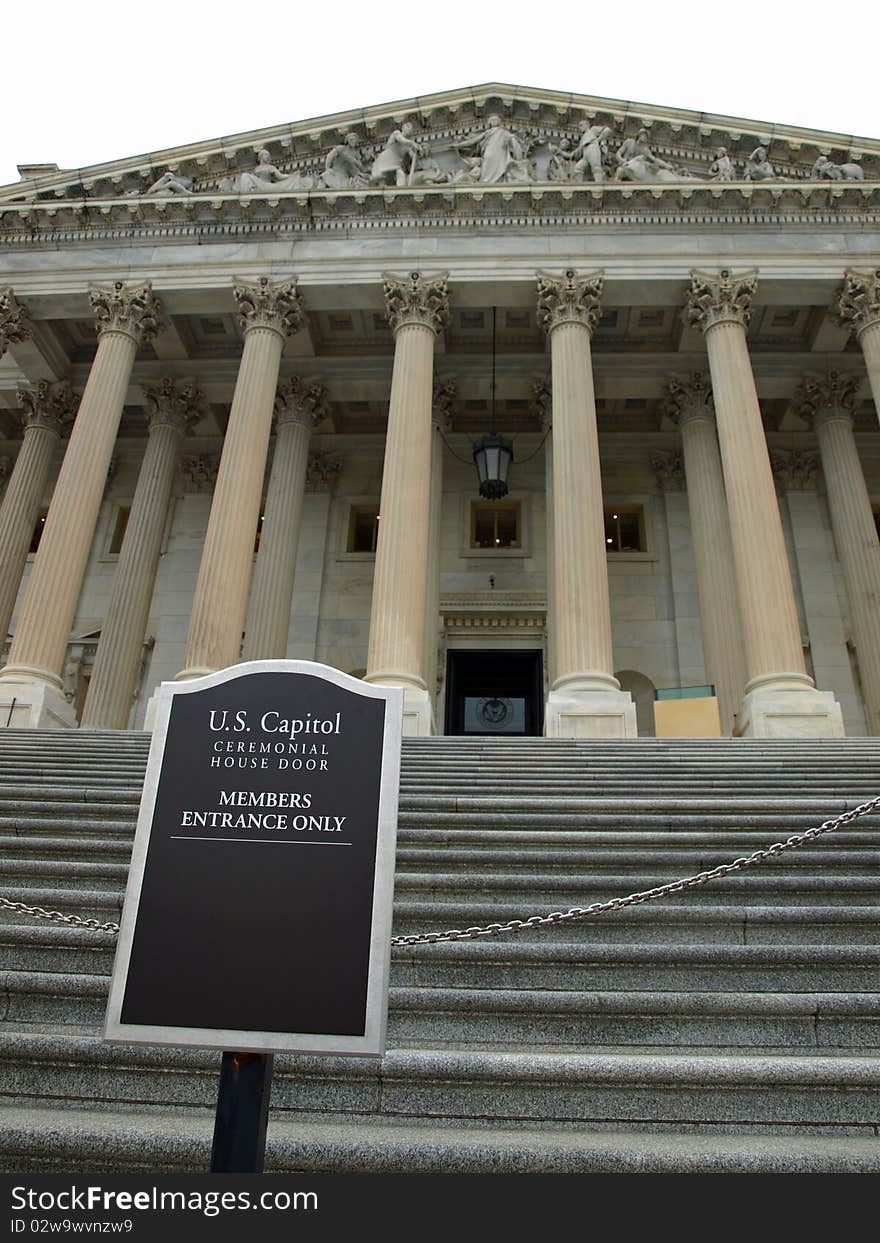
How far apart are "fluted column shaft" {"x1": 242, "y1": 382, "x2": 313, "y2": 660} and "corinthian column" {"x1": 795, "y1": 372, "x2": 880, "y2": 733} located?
45.5 ft

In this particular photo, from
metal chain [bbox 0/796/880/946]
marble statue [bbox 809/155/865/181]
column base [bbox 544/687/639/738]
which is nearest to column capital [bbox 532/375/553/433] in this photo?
marble statue [bbox 809/155/865/181]

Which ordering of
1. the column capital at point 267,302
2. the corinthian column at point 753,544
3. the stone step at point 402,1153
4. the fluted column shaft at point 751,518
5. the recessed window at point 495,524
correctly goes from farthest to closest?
the recessed window at point 495,524 < the column capital at point 267,302 < the fluted column shaft at point 751,518 < the corinthian column at point 753,544 < the stone step at point 402,1153

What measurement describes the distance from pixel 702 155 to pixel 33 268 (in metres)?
17.5

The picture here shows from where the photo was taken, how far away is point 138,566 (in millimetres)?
21875

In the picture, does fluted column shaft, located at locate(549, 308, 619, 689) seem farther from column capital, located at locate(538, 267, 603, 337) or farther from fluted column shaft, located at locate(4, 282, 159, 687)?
fluted column shaft, located at locate(4, 282, 159, 687)

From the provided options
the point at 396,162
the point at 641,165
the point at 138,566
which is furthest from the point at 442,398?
the point at 138,566

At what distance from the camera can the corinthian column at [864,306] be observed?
19.1 metres

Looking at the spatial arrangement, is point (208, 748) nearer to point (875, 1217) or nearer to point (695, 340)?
point (875, 1217)

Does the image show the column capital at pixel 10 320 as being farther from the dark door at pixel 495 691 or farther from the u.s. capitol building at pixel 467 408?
the dark door at pixel 495 691

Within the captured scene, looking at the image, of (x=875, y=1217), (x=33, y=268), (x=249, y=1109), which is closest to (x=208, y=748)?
(x=249, y=1109)

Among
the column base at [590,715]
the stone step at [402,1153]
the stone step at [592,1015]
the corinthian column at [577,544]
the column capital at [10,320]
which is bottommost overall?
the stone step at [402,1153]

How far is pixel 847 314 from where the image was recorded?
19797 millimetres

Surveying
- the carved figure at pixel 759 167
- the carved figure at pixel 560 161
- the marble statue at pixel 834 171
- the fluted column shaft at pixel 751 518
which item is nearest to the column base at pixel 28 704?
the fluted column shaft at pixel 751 518

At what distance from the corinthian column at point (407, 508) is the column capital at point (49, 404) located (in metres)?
9.89
